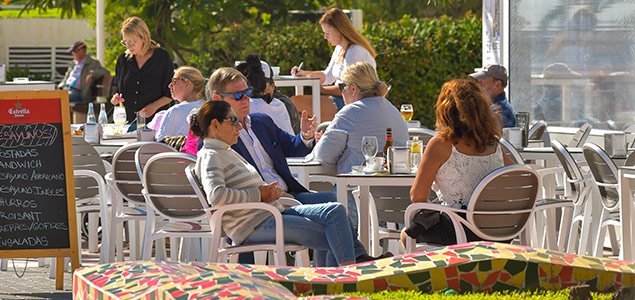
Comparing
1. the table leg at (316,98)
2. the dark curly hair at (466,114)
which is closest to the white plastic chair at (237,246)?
the dark curly hair at (466,114)

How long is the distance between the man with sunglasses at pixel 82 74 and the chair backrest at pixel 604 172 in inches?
559

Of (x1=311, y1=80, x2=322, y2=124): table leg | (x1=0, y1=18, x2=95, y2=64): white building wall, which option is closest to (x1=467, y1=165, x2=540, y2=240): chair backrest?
(x1=311, y1=80, x2=322, y2=124): table leg

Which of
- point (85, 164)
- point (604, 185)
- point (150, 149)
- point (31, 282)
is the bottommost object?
point (31, 282)

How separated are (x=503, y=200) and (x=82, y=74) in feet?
50.3

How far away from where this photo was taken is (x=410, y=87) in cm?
1753

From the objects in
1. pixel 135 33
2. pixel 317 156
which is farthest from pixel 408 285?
pixel 135 33

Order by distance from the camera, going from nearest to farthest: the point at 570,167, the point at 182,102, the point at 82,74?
1. the point at 570,167
2. the point at 182,102
3. the point at 82,74

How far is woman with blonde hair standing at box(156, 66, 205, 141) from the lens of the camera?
845 cm

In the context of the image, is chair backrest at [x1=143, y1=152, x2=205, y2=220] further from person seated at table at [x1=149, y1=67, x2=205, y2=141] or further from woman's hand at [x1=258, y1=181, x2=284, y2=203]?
person seated at table at [x1=149, y1=67, x2=205, y2=141]

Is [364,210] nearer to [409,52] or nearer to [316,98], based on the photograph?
[316,98]

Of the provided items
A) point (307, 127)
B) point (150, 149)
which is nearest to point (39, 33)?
point (150, 149)

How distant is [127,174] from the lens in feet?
25.0

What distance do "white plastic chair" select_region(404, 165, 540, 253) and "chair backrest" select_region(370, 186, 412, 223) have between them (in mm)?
949

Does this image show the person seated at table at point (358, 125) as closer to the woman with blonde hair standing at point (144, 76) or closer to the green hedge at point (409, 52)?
the woman with blonde hair standing at point (144, 76)
